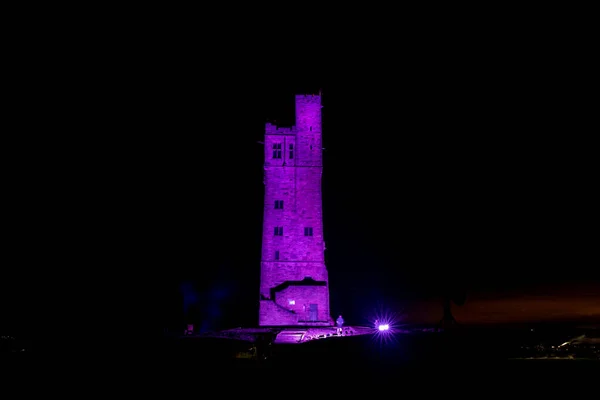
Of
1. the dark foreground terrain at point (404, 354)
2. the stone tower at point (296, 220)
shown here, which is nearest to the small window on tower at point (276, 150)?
the stone tower at point (296, 220)

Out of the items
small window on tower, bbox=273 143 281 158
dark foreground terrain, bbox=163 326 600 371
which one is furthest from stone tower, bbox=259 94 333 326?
dark foreground terrain, bbox=163 326 600 371

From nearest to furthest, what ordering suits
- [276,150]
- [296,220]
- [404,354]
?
[404,354] → [296,220] → [276,150]

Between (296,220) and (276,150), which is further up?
(276,150)

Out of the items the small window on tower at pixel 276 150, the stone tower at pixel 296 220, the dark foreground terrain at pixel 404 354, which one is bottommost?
the dark foreground terrain at pixel 404 354

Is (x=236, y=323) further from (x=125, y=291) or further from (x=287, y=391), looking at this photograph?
(x=287, y=391)

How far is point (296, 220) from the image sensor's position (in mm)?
43750

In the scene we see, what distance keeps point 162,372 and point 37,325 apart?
41.3 meters

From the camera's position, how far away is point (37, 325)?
170 ft

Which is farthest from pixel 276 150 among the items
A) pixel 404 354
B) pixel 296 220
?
pixel 404 354

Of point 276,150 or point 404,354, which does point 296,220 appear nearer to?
point 276,150

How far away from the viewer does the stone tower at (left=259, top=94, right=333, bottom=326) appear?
132 feet

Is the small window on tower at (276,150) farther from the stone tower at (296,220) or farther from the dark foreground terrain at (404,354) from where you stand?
the dark foreground terrain at (404,354)

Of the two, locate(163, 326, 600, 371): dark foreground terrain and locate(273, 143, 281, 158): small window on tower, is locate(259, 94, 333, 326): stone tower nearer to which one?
locate(273, 143, 281, 158): small window on tower

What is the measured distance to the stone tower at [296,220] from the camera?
132ft
